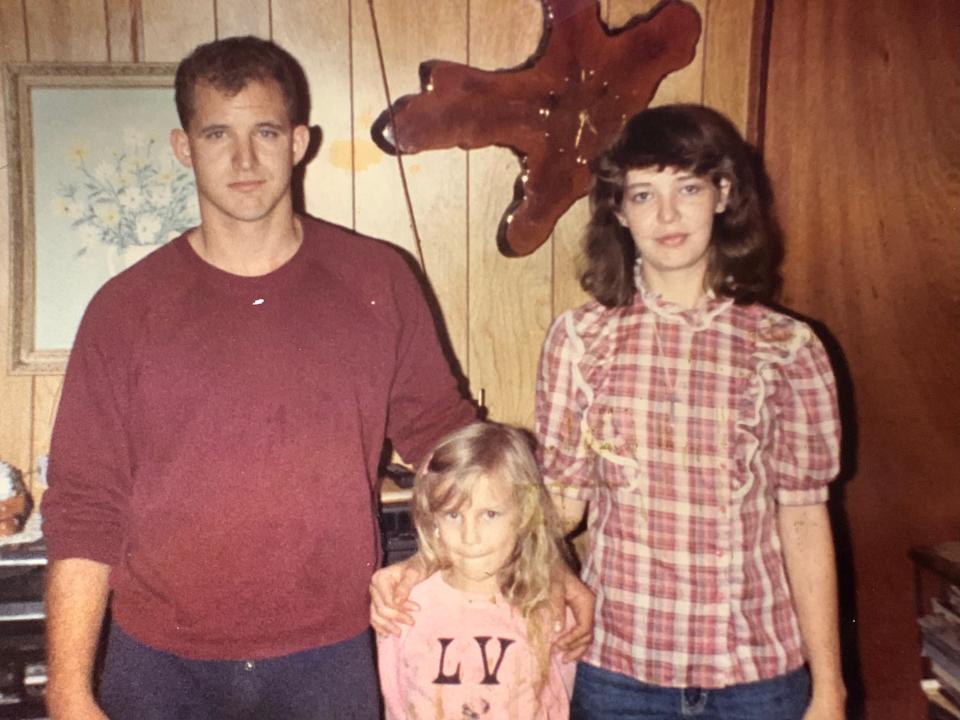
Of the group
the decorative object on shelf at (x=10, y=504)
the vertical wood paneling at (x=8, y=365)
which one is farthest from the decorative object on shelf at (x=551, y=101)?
the decorative object on shelf at (x=10, y=504)

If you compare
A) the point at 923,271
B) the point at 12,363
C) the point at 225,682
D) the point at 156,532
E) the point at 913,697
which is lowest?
the point at 913,697

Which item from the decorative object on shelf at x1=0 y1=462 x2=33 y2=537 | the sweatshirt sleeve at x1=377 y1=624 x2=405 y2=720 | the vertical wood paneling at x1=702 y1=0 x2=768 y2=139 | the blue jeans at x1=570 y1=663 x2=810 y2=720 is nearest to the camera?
the blue jeans at x1=570 y1=663 x2=810 y2=720

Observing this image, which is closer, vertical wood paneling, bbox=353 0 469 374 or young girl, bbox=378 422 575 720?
young girl, bbox=378 422 575 720

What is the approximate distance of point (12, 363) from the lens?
1777 millimetres

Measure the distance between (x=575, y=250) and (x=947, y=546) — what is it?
104 centimetres

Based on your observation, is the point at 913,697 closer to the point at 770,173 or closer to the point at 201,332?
the point at 770,173

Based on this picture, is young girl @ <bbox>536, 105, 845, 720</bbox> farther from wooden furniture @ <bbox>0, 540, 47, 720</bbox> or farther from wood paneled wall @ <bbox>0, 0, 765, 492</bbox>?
wooden furniture @ <bbox>0, 540, 47, 720</bbox>

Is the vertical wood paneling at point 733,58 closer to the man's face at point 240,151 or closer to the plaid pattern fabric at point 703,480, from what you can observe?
the plaid pattern fabric at point 703,480

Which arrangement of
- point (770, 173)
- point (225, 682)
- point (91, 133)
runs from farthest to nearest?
point (770, 173) → point (91, 133) → point (225, 682)

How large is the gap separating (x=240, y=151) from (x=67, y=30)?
76 cm

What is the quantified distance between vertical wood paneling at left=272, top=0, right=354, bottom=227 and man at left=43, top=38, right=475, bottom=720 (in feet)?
1.72

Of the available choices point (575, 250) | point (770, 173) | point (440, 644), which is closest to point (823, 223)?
point (770, 173)

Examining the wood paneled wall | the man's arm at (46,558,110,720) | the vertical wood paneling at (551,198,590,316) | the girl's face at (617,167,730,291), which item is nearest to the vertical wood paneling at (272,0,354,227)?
the wood paneled wall

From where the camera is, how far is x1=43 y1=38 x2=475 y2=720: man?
3.92 ft
